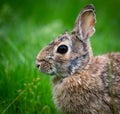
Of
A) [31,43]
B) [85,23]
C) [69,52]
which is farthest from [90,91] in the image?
[31,43]

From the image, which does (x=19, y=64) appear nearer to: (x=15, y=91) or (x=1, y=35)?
(x=15, y=91)

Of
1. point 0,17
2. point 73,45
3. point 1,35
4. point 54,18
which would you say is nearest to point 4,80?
point 73,45

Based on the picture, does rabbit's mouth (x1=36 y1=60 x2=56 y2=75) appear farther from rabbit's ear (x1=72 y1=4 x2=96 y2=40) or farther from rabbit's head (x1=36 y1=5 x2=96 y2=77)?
rabbit's ear (x1=72 y1=4 x2=96 y2=40)

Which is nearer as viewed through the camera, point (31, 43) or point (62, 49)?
point (62, 49)

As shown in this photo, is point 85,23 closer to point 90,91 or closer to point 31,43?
point 90,91

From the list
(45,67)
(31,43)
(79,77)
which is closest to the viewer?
(45,67)

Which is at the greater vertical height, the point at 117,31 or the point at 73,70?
the point at 117,31

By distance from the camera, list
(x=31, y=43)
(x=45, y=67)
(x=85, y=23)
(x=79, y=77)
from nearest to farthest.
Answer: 1. (x=45, y=67)
2. (x=79, y=77)
3. (x=85, y=23)
4. (x=31, y=43)
